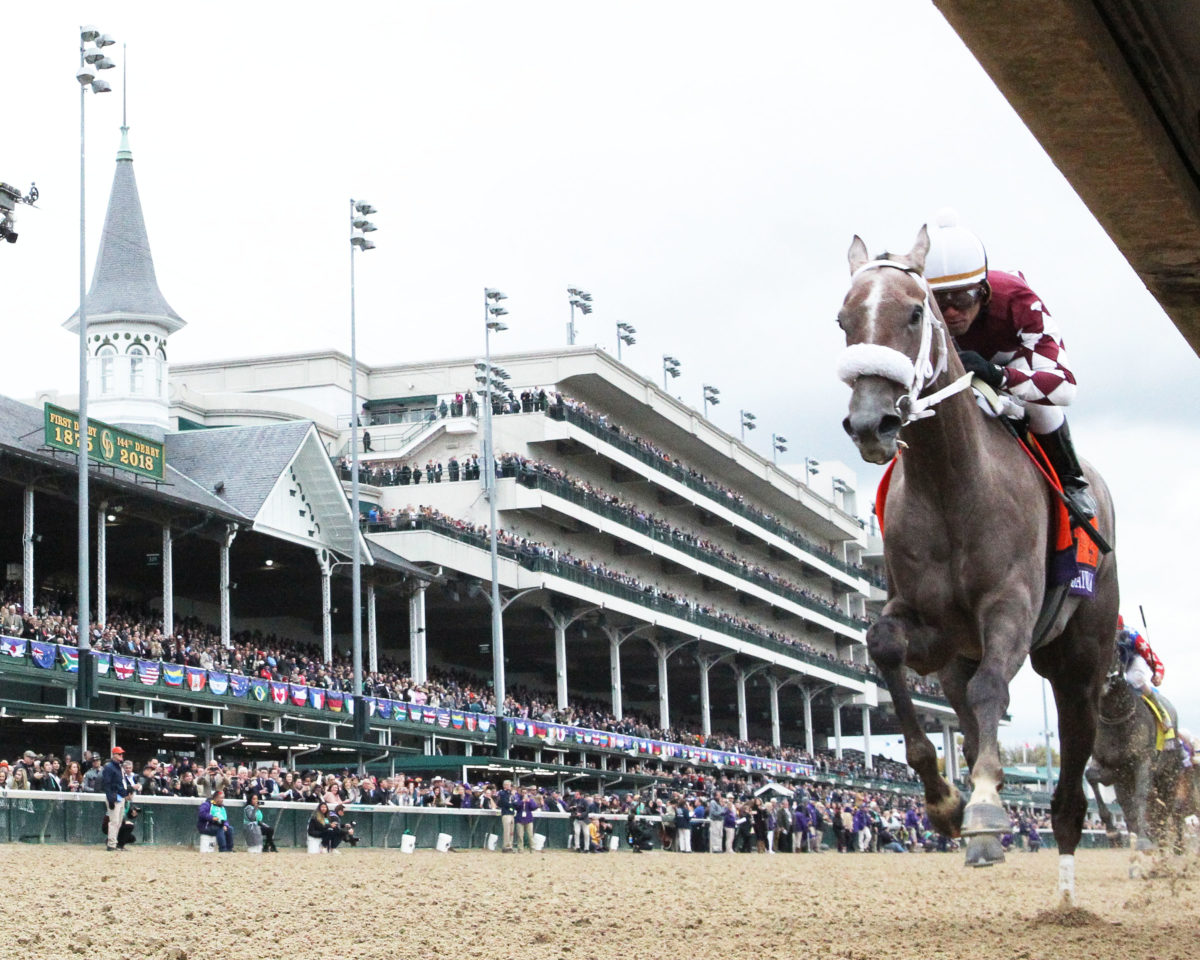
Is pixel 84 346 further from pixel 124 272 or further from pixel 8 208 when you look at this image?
pixel 124 272

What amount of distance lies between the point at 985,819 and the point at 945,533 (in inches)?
58.6

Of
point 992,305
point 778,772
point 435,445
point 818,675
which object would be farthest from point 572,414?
point 992,305

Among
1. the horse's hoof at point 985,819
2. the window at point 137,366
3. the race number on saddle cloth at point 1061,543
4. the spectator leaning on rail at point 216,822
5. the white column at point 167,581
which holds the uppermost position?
the window at point 137,366

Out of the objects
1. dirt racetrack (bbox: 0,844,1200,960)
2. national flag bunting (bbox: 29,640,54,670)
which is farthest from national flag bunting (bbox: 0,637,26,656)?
dirt racetrack (bbox: 0,844,1200,960)

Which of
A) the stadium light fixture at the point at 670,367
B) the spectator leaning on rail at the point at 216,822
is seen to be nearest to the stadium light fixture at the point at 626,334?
the stadium light fixture at the point at 670,367

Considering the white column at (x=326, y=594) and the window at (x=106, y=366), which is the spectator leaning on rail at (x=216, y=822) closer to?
the white column at (x=326, y=594)

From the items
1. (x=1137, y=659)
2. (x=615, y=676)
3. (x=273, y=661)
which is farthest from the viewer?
(x=615, y=676)

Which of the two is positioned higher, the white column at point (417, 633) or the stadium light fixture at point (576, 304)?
the stadium light fixture at point (576, 304)

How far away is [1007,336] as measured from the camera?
922 centimetres

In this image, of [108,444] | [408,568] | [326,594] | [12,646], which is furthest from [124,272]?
[12,646]

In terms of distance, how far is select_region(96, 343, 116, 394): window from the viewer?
56.9 metres

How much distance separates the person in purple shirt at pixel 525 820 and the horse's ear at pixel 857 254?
1055 inches

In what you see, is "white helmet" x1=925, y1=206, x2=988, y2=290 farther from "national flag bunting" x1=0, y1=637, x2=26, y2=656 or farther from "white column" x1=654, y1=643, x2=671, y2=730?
"white column" x1=654, y1=643, x2=671, y2=730

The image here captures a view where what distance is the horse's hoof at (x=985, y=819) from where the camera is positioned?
7.24 metres
